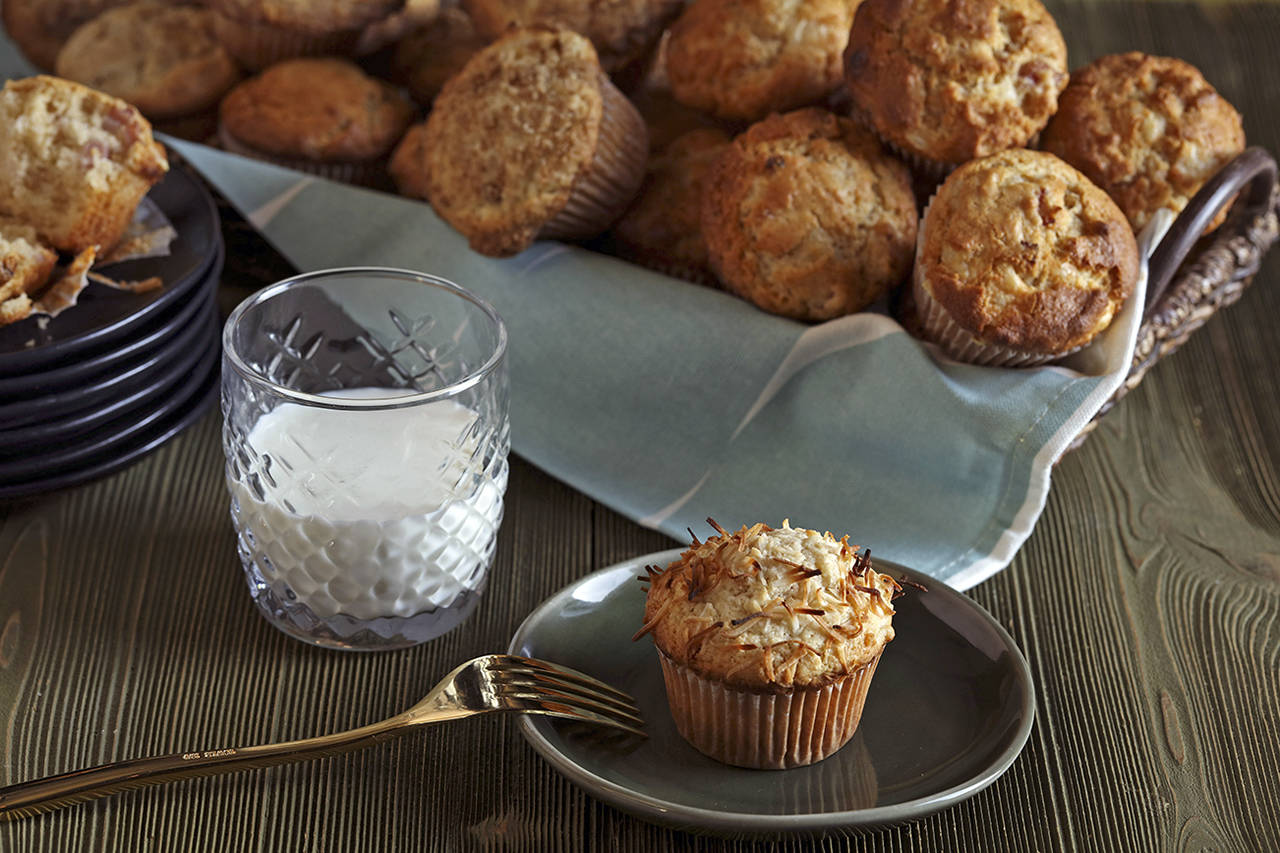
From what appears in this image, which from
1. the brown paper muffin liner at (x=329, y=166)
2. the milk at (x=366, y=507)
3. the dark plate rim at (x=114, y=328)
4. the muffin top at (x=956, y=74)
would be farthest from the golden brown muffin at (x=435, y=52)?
the milk at (x=366, y=507)

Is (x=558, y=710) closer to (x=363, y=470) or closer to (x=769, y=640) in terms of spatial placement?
(x=769, y=640)

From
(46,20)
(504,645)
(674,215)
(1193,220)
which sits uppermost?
(1193,220)

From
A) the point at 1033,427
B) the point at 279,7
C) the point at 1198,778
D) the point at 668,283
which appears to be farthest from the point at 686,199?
the point at 1198,778

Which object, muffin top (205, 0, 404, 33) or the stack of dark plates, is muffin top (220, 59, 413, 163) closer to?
muffin top (205, 0, 404, 33)

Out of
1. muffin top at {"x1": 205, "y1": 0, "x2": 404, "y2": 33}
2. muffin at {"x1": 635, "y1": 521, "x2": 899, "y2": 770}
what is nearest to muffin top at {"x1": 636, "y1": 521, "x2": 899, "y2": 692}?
muffin at {"x1": 635, "y1": 521, "x2": 899, "y2": 770}

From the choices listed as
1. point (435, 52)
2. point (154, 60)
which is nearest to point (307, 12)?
point (435, 52)

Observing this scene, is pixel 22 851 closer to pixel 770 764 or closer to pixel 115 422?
pixel 115 422

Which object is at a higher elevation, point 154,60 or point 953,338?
point 953,338
